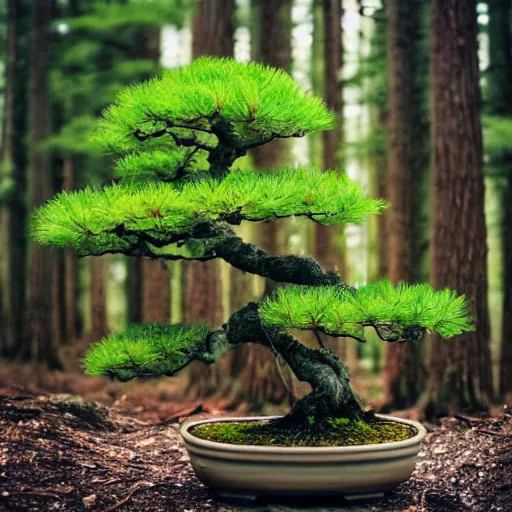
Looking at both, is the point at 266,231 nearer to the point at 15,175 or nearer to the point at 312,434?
the point at 312,434

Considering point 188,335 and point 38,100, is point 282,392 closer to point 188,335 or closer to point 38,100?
point 188,335

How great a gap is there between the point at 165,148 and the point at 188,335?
3.23 ft

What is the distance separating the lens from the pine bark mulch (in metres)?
3.11

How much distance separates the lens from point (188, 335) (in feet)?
10.7

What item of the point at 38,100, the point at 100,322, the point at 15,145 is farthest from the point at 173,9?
the point at 100,322

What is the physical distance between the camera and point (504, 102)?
22.7 feet

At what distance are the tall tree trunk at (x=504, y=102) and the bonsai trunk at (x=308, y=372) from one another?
3.72 metres

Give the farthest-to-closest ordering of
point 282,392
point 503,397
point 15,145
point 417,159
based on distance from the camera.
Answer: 1. point 15,145
2. point 417,159
3. point 503,397
4. point 282,392

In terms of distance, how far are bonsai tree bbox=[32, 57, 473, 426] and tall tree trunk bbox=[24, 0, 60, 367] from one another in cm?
457

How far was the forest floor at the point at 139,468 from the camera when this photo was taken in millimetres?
3105

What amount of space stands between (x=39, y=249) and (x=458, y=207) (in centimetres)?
475

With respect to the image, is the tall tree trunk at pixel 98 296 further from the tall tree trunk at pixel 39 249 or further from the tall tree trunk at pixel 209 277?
the tall tree trunk at pixel 209 277

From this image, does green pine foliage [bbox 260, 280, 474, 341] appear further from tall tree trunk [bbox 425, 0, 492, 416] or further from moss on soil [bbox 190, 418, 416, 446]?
tall tree trunk [bbox 425, 0, 492, 416]

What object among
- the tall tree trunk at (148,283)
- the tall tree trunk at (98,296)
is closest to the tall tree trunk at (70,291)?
the tall tree trunk at (98,296)
